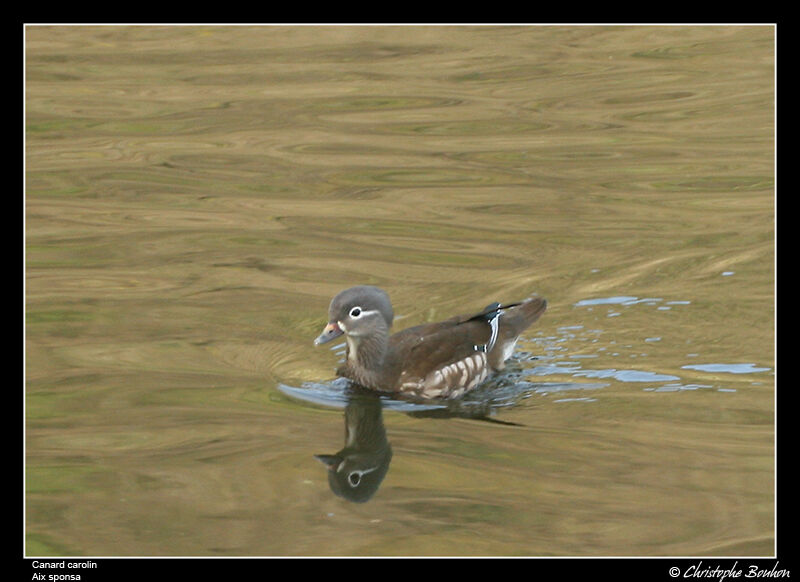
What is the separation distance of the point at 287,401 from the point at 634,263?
3.67 m

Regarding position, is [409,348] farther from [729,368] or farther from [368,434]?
[729,368]

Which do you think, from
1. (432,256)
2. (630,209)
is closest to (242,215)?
(432,256)

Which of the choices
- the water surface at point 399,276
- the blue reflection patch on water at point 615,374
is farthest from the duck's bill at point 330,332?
the blue reflection patch on water at point 615,374

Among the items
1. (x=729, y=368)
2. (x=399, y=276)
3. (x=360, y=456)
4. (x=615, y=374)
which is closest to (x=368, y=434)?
(x=360, y=456)

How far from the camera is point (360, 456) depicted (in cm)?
800

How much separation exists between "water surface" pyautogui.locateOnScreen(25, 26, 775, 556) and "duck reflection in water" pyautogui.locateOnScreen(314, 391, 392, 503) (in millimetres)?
48

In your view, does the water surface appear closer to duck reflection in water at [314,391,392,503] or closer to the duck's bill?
duck reflection in water at [314,391,392,503]

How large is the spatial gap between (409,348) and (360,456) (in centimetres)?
145

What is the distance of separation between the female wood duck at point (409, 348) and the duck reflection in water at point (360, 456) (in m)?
0.29

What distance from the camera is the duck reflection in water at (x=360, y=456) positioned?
7.56 metres

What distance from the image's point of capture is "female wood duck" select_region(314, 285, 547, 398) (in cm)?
910

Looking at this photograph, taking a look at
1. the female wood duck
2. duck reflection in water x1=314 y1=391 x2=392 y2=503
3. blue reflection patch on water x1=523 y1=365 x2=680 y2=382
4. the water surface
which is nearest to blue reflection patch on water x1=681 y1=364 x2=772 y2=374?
the water surface

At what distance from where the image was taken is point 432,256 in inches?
449

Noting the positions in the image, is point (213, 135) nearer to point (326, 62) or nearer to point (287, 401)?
point (326, 62)
